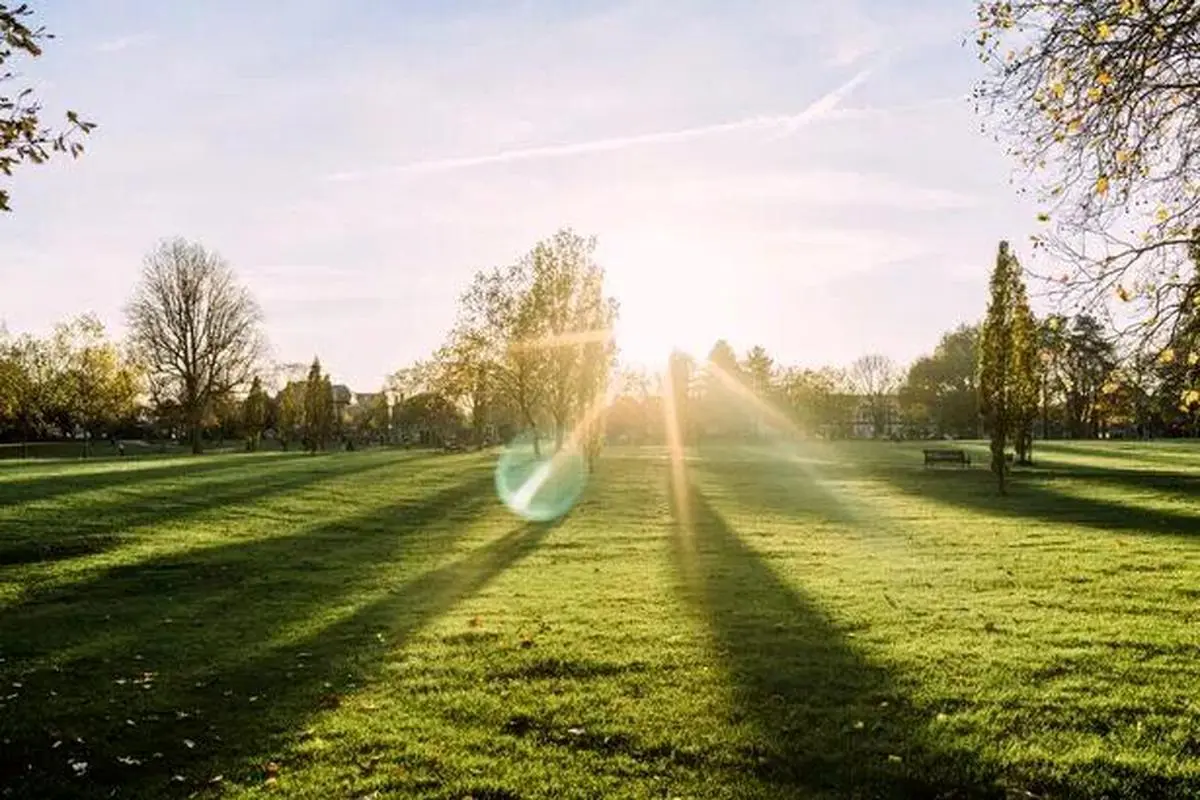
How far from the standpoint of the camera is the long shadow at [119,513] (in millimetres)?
19719

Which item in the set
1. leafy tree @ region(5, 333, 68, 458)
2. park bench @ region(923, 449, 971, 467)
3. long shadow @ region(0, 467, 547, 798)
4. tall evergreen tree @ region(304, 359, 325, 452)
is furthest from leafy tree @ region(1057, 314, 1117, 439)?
leafy tree @ region(5, 333, 68, 458)

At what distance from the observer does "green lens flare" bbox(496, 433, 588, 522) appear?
31.8 m

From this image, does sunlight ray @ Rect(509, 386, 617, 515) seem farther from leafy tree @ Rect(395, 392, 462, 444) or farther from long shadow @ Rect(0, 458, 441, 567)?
leafy tree @ Rect(395, 392, 462, 444)

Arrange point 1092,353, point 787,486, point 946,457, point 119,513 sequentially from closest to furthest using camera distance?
1. point 1092,353
2. point 119,513
3. point 787,486
4. point 946,457

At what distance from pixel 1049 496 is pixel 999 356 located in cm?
958

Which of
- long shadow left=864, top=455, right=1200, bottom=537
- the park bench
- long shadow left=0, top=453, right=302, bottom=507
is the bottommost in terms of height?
long shadow left=864, top=455, right=1200, bottom=537

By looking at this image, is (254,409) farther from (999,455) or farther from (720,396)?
(999,455)

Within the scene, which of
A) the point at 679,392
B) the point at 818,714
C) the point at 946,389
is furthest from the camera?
the point at 946,389

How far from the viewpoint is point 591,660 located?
425 inches

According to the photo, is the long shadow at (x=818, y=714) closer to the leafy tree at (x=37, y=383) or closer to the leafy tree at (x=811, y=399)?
the leafy tree at (x=37, y=383)

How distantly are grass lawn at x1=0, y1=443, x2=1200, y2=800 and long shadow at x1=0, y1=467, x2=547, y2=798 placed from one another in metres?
0.05

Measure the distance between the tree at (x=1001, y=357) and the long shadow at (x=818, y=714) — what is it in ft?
102

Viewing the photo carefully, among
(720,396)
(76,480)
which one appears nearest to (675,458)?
(76,480)

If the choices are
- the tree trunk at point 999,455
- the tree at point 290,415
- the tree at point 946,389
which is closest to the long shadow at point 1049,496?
the tree trunk at point 999,455
